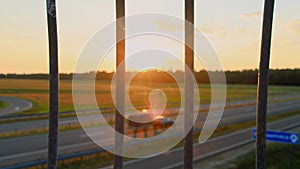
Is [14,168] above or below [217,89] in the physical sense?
below

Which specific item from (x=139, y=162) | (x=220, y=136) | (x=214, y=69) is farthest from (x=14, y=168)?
(x=220, y=136)

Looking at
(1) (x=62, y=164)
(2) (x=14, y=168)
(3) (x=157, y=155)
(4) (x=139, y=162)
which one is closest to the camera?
(2) (x=14, y=168)

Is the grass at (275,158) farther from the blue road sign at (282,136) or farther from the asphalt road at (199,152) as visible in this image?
the blue road sign at (282,136)

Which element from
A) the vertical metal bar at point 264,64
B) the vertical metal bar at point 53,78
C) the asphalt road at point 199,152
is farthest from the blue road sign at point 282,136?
the vertical metal bar at point 53,78

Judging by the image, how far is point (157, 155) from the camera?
55.2 feet

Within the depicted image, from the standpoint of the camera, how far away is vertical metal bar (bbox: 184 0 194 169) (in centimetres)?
737

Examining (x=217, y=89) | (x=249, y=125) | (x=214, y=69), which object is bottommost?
(x=249, y=125)

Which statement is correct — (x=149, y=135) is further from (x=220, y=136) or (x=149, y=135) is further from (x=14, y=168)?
(x=14, y=168)

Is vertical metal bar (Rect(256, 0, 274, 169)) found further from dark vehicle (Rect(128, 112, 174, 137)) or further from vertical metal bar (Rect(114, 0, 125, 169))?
dark vehicle (Rect(128, 112, 174, 137))

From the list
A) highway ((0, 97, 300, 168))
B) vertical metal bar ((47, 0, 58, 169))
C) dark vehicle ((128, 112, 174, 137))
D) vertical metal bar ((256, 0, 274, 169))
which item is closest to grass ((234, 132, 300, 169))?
vertical metal bar ((256, 0, 274, 169))

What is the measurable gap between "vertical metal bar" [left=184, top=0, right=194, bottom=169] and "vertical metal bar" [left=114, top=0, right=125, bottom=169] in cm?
148

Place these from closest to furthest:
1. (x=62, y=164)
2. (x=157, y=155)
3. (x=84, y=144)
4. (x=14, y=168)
→ (x=14, y=168) < (x=62, y=164) < (x=157, y=155) < (x=84, y=144)

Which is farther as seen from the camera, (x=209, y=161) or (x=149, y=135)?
(x=149, y=135)

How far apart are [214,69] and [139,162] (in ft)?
27.8
